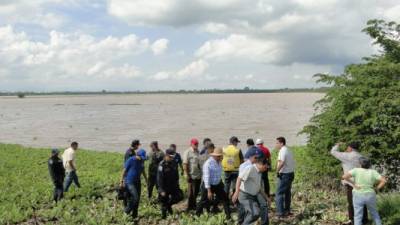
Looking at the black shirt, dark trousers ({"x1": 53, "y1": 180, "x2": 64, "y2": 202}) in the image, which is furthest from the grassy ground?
the black shirt

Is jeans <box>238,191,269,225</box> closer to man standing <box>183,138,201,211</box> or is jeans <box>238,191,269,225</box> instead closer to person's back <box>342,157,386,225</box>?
person's back <box>342,157,386,225</box>

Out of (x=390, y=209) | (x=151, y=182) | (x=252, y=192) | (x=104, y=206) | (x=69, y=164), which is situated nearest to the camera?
(x=252, y=192)

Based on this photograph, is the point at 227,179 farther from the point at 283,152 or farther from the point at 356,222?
the point at 356,222

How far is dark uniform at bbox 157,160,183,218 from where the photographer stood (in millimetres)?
10392

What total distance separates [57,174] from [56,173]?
0.13 ft

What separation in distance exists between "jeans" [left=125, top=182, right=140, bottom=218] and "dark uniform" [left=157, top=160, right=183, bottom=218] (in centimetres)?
56

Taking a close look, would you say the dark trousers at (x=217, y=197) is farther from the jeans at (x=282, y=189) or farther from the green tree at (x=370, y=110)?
the green tree at (x=370, y=110)

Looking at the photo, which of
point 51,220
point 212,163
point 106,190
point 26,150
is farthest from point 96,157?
point 212,163

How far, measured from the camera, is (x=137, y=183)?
406 inches

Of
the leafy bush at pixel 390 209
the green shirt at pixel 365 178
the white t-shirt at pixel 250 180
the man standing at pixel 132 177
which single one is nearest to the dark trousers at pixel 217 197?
the man standing at pixel 132 177

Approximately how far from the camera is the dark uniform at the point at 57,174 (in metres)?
12.5

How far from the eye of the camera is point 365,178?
A: 8062mm

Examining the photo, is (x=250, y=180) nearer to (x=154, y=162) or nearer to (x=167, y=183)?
(x=167, y=183)

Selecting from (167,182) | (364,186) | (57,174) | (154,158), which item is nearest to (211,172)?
(167,182)
